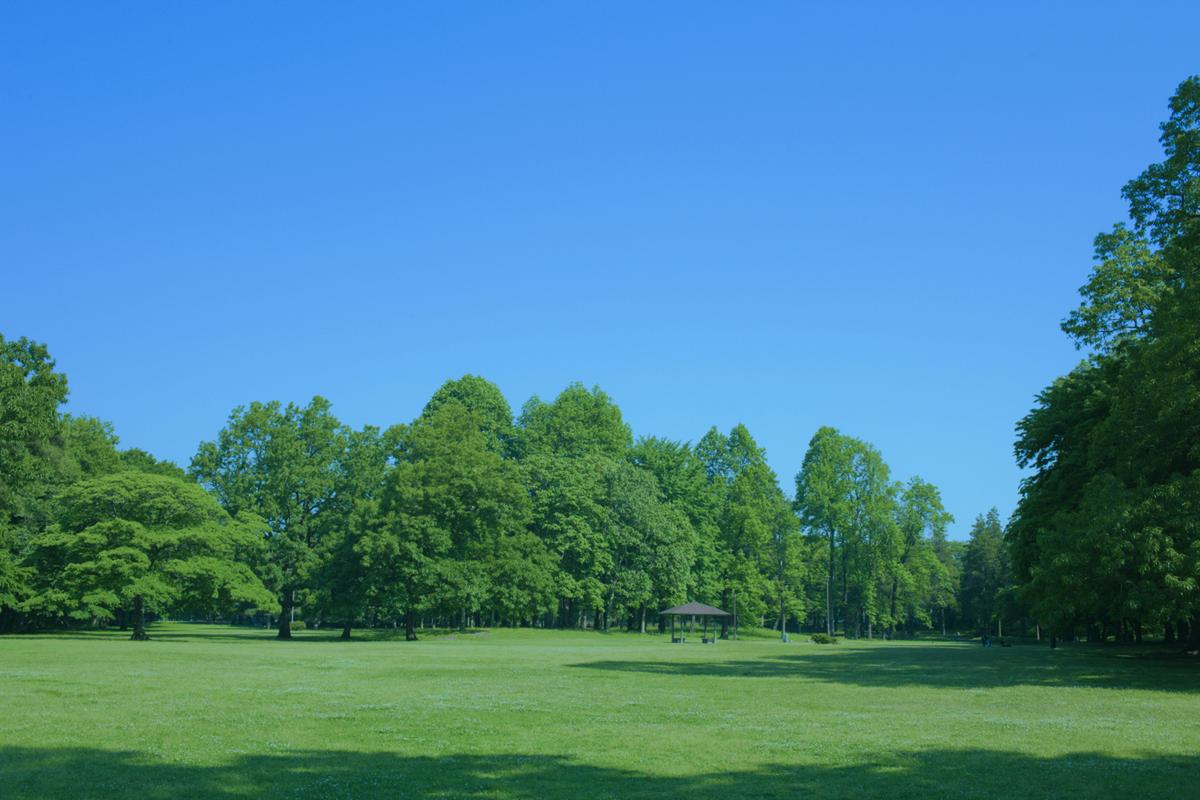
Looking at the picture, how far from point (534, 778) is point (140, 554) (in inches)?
2001

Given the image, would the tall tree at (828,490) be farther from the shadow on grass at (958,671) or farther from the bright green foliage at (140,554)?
the bright green foliage at (140,554)

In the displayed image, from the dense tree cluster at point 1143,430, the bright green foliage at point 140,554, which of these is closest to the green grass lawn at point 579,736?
the dense tree cluster at point 1143,430

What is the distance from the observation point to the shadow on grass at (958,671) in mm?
28859

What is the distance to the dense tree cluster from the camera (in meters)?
28.3

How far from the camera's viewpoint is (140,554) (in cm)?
5522

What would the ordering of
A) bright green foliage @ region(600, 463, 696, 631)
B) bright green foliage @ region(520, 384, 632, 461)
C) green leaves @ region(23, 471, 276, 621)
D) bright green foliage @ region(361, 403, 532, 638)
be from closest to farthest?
green leaves @ region(23, 471, 276, 621)
bright green foliage @ region(361, 403, 532, 638)
bright green foliage @ region(600, 463, 696, 631)
bright green foliage @ region(520, 384, 632, 461)

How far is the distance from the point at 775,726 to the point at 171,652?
33575 millimetres

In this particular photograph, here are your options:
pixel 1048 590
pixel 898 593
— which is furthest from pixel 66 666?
pixel 898 593

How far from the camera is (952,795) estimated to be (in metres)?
11.0

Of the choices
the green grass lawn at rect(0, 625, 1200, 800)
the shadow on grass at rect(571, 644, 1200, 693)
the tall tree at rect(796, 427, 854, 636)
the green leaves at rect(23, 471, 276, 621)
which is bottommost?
the shadow on grass at rect(571, 644, 1200, 693)

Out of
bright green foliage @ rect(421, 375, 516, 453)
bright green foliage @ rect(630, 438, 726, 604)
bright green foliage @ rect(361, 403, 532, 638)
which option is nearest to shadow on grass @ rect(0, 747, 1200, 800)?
bright green foliage @ rect(361, 403, 532, 638)

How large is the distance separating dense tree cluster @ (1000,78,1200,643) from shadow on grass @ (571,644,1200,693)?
81.0 inches

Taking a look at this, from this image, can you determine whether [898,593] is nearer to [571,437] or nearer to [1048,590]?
[571,437]

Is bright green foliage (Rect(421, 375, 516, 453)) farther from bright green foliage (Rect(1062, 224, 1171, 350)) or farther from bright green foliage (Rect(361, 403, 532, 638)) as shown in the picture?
bright green foliage (Rect(1062, 224, 1171, 350))
